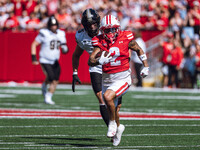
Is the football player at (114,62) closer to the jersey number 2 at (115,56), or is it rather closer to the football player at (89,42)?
the jersey number 2 at (115,56)

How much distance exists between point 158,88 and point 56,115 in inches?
399

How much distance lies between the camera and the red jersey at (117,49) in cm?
671

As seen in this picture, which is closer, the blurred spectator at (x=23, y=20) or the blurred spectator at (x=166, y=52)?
the blurred spectator at (x=166, y=52)

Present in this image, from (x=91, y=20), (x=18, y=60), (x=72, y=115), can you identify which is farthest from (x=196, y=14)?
(x=91, y=20)


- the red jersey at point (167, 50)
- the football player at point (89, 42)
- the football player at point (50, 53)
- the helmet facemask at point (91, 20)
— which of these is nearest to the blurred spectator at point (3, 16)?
the red jersey at point (167, 50)

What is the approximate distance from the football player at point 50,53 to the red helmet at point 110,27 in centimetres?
614

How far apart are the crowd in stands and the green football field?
6194 millimetres

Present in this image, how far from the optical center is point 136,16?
20.8m

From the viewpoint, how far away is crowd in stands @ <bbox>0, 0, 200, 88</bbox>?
20038 mm

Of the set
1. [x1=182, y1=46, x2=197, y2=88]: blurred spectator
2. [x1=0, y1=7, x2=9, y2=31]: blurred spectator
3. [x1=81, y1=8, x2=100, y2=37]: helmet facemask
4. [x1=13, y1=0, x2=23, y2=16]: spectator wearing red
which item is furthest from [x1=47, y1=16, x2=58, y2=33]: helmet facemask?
[x1=13, y1=0, x2=23, y2=16]: spectator wearing red

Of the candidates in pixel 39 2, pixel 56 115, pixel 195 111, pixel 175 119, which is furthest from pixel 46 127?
pixel 39 2

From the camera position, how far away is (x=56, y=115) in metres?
10.2

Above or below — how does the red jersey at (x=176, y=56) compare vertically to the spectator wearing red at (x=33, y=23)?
below

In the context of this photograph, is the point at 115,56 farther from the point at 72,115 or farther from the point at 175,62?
the point at 175,62
